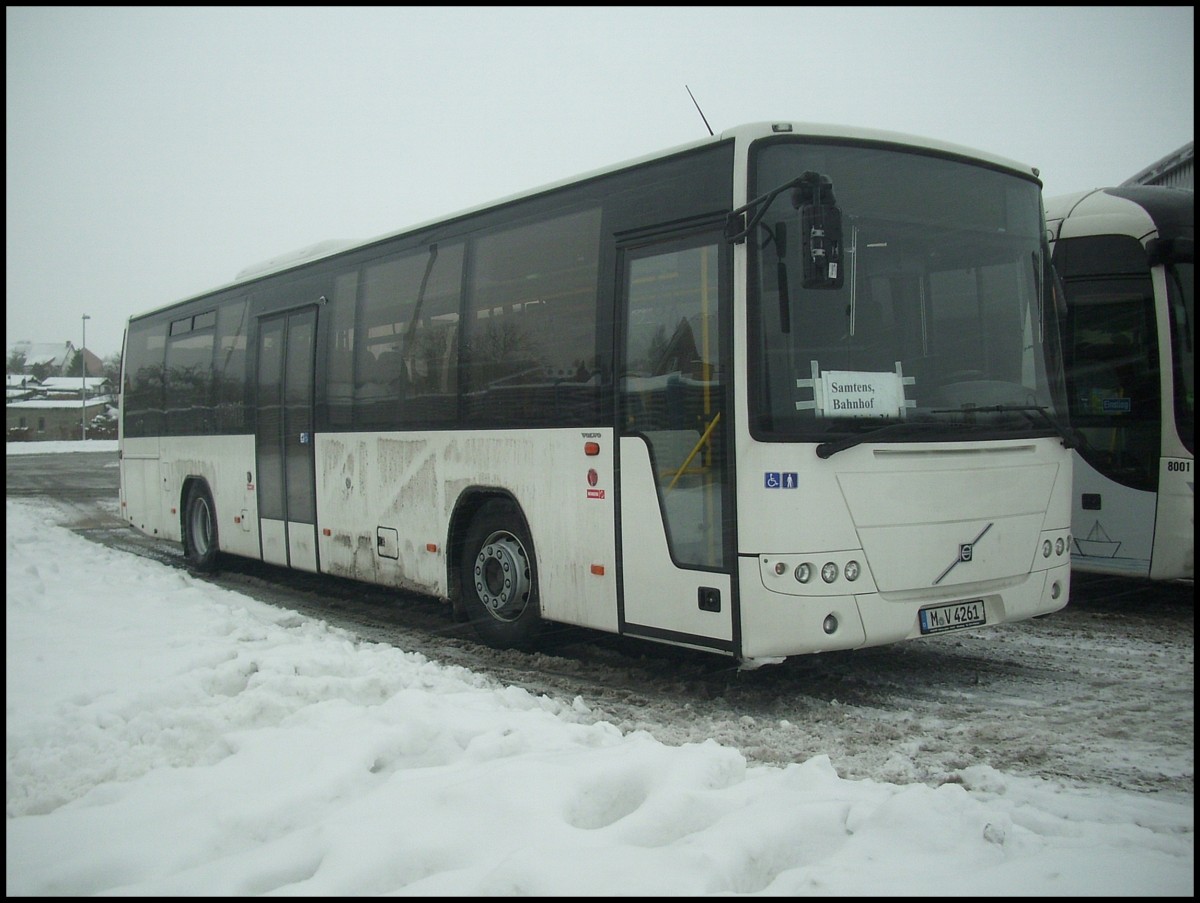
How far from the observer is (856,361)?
5711 mm

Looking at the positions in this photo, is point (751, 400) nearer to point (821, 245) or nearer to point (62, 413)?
point (821, 245)

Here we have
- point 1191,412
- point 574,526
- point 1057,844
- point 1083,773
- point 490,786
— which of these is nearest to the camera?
point 1057,844

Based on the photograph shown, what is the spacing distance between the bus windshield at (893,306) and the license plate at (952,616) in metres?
1.06

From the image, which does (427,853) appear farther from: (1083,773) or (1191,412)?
(1191,412)

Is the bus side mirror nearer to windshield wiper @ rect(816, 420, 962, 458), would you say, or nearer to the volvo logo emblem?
windshield wiper @ rect(816, 420, 962, 458)

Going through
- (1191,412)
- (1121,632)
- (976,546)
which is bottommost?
(1121,632)

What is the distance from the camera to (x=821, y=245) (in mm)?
5250

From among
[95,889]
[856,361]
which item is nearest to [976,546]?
[856,361]

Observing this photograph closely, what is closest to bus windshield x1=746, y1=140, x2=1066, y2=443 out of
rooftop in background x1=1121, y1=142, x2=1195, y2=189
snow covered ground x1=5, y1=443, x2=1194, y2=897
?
snow covered ground x1=5, y1=443, x2=1194, y2=897

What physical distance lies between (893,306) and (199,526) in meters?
10.5

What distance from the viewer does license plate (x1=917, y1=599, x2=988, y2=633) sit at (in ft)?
19.4

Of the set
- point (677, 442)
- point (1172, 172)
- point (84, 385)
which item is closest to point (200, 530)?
point (677, 442)

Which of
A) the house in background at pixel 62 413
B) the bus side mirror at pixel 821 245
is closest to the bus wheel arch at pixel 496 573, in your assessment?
the bus side mirror at pixel 821 245

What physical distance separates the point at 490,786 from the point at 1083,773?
112 inches
